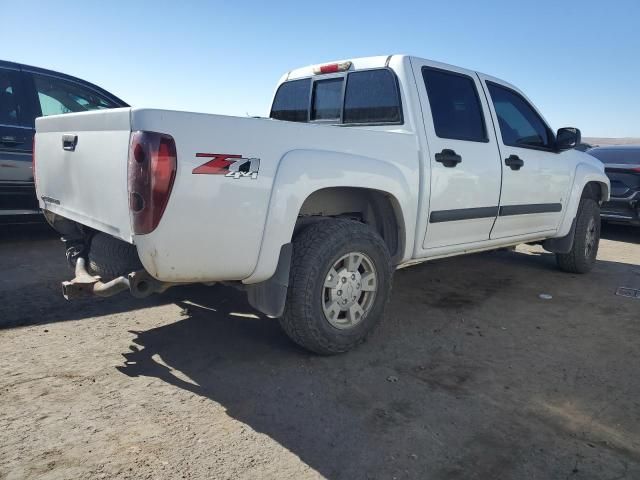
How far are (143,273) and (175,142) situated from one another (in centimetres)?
71

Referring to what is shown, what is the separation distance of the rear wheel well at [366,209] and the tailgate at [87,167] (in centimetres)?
122

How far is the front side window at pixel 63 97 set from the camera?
216 inches

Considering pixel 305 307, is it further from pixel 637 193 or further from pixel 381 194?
pixel 637 193

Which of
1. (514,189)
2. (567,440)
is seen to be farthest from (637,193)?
(567,440)

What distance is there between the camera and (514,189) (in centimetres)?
445

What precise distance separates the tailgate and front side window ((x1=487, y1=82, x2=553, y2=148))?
10.6ft

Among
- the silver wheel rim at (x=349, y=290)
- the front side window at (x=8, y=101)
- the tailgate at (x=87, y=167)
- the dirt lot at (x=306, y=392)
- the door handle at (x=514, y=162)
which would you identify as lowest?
the dirt lot at (x=306, y=392)

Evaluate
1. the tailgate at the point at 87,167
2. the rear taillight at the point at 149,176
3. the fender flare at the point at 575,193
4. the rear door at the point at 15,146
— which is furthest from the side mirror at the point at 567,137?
the rear door at the point at 15,146

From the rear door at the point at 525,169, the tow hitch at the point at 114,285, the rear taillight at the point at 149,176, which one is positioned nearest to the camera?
the rear taillight at the point at 149,176

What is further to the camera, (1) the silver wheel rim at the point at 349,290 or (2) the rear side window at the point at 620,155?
(2) the rear side window at the point at 620,155

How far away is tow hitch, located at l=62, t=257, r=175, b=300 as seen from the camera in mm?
2568

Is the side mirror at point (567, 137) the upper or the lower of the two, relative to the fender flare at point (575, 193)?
upper

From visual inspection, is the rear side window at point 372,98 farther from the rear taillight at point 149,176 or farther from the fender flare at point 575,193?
the fender flare at point 575,193

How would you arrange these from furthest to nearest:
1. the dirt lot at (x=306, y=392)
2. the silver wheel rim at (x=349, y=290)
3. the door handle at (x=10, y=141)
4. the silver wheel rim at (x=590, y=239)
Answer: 1. the silver wheel rim at (x=590, y=239)
2. the door handle at (x=10, y=141)
3. the silver wheel rim at (x=349, y=290)
4. the dirt lot at (x=306, y=392)
